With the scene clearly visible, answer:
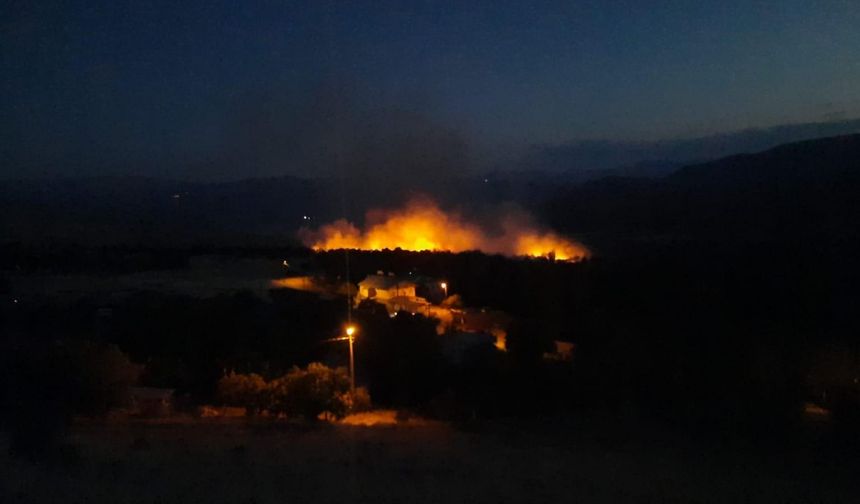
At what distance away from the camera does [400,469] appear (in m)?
11.8

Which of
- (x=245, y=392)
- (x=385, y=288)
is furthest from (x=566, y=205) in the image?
(x=245, y=392)

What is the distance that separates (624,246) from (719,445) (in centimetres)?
3913

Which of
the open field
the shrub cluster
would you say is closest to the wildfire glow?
the shrub cluster

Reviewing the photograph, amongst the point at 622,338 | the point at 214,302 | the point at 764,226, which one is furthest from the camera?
the point at 764,226

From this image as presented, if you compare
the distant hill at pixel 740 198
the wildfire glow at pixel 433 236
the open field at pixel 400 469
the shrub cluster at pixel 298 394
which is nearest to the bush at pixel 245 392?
the shrub cluster at pixel 298 394

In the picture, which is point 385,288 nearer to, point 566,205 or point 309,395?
point 309,395

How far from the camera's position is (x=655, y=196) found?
259ft

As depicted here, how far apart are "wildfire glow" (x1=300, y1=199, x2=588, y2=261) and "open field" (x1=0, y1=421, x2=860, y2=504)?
41.8 m

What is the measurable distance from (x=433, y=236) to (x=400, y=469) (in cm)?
5506

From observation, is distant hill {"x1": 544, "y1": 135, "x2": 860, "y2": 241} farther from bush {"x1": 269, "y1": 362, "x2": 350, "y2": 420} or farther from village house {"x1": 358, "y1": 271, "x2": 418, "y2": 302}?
bush {"x1": 269, "y1": 362, "x2": 350, "y2": 420}

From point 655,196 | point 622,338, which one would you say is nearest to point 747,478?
point 622,338

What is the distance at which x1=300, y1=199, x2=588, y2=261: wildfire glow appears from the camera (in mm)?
60531

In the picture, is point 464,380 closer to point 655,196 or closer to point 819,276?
point 819,276

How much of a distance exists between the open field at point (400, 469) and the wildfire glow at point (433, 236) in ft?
137
